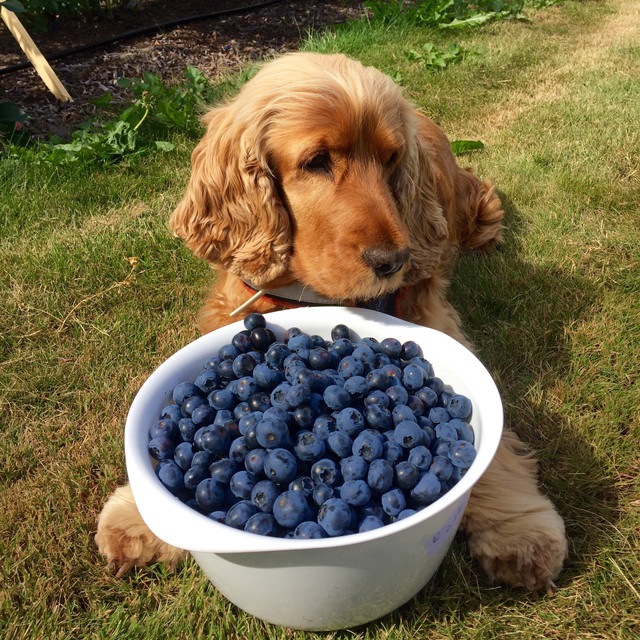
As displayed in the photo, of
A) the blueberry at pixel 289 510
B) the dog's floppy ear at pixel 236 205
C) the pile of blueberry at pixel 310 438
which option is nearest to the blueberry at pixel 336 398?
the pile of blueberry at pixel 310 438

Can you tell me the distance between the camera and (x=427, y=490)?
4.87ft

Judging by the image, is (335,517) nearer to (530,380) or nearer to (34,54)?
(530,380)

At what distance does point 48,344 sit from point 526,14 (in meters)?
7.53

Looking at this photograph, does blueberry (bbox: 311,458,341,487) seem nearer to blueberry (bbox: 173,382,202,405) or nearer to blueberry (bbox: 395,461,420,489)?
blueberry (bbox: 395,461,420,489)

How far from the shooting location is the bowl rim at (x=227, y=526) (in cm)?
129

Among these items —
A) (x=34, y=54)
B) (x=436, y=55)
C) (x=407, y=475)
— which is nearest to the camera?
(x=407, y=475)

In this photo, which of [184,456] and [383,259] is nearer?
[184,456]

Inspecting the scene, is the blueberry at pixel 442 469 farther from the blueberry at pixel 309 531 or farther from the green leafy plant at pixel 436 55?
the green leafy plant at pixel 436 55

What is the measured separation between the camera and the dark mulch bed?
16.6 ft

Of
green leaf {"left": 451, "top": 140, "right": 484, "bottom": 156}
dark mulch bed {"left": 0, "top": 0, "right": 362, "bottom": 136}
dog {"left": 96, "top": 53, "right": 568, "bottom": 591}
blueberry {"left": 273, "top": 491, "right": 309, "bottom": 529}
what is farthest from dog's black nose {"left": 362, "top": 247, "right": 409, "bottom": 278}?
dark mulch bed {"left": 0, "top": 0, "right": 362, "bottom": 136}

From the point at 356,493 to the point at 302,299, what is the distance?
0.99 m

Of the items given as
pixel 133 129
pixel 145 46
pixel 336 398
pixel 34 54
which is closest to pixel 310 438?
pixel 336 398

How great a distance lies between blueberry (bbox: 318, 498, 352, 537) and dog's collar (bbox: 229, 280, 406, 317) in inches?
→ 34.5

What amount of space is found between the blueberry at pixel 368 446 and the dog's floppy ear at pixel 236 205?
93cm
